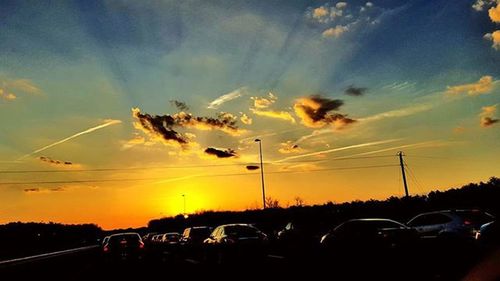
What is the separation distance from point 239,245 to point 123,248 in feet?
28.7

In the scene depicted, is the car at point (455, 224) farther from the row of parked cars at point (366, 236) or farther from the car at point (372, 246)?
the car at point (372, 246)

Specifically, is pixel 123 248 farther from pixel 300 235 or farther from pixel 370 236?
pixel 370 236

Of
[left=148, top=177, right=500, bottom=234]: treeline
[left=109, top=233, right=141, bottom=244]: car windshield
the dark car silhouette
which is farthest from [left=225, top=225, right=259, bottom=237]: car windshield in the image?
[left=148, top=177, right=500, bottom=234]: treeline

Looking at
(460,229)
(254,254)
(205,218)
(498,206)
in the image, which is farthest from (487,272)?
(205,218)

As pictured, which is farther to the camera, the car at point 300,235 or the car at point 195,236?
the car at point 300,235

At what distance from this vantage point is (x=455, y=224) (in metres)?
17.8

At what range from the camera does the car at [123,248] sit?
2341 cm

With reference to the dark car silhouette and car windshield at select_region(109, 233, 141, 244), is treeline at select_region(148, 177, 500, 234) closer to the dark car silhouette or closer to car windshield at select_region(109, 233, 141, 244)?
car windshield at select_region(109, 233, 141, 244)

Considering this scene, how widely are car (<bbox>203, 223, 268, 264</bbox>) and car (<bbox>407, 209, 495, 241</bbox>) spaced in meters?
6.66

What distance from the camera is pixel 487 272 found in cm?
282

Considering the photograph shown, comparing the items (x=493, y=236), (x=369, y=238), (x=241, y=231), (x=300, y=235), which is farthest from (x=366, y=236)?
(x=300, y=235)

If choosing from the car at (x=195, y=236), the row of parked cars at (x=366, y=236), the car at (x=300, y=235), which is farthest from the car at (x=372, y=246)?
the car at (x=195, y=236)

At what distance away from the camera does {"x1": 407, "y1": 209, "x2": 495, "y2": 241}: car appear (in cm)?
1742

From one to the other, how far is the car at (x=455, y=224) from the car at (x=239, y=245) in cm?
666
